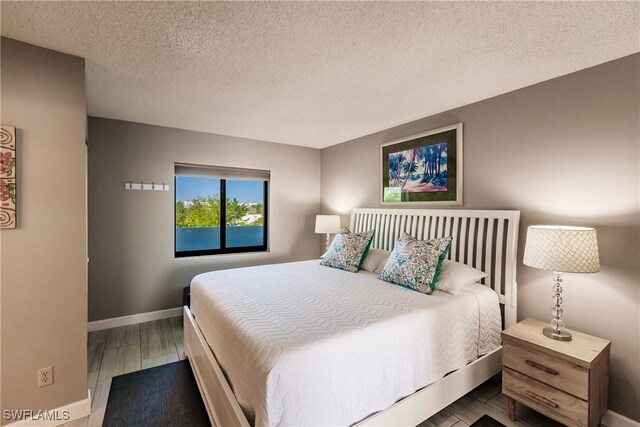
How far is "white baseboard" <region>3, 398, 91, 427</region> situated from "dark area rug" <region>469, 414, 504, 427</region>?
2.67m

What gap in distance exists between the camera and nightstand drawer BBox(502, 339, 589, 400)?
163 cm

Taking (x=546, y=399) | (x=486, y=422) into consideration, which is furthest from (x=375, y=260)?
(x=546, y=399)

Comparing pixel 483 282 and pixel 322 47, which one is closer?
pixel 322 47

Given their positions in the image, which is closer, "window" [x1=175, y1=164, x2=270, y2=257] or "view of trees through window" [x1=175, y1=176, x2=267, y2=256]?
"window" [x1=175, y1=164, x2=270, y2=257]

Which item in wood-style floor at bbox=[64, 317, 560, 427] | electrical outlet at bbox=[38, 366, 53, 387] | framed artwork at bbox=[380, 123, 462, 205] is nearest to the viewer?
electrical outlet at bbox=[38, 366, 53, 387]

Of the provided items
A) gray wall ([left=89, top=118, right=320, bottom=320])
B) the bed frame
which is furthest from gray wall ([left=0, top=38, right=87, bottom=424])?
gray wall ([left=89, top=118, right=320, bottom=320])

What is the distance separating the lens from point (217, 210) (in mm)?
4195

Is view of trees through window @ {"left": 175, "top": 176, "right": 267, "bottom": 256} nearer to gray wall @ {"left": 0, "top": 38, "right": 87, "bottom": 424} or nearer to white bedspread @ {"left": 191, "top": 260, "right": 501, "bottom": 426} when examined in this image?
white bedspread @ {"left": 191, "top": 260, "right": 501, "bottom": 426}

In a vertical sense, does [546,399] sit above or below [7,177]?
below

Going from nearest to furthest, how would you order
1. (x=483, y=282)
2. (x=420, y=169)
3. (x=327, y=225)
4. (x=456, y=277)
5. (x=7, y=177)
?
1. (x=7, y=177)
2. (x=456, y=277)
3. (x=483, y=282)
4. (x=420, y=169)
5. (x=327, y=225)

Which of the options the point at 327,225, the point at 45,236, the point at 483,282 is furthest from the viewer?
the point at 327,225

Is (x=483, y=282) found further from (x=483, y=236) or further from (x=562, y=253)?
(x=562, y=253)

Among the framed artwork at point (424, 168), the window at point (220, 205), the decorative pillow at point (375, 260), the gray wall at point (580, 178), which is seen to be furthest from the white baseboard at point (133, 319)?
the gray wall at point (580, 178)

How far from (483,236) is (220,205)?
11.1 feet
